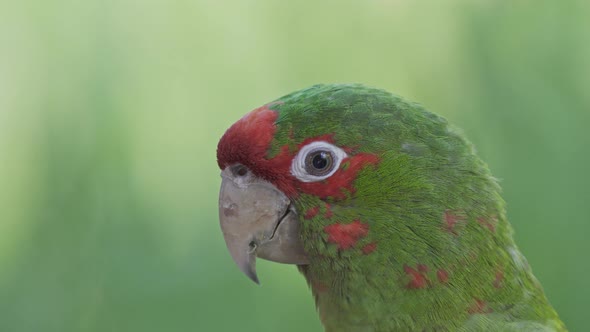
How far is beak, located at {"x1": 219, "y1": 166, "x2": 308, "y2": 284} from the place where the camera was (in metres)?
1.48

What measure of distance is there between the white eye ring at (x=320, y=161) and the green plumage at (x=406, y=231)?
0.02 m

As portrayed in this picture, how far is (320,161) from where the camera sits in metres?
1.44

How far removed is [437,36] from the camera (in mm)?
2648

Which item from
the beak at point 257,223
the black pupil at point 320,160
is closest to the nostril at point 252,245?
the beak at point 257,223

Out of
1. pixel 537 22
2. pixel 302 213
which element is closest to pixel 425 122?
pixel 302 213

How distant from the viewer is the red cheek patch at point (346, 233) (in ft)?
4.67

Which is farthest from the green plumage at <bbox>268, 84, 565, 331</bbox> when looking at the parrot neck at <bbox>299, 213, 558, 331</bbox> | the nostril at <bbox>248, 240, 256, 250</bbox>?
the nostril at <bbox>248, 240, 256, 250</bbox>

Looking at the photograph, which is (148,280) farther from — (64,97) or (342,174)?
(342,174)

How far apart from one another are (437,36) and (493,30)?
0.23 metres

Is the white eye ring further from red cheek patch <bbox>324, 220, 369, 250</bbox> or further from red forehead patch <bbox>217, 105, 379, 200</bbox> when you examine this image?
red cheek patch <bbox>324, 220, 369, 250</bbox>

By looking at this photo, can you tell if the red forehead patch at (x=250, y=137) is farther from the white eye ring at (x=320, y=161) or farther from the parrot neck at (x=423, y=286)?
the parrot neck at (x=423, y=286)

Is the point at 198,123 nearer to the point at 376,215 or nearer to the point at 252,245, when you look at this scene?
the point at 252,245

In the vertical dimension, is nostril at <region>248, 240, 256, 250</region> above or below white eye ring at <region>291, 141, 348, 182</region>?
below

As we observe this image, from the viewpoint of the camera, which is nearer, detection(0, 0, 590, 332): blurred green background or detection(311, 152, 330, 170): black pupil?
detection(311, 152, 330, 170): black pupil
